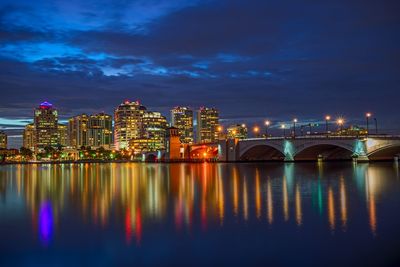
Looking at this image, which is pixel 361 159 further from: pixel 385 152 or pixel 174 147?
pixel 174 147

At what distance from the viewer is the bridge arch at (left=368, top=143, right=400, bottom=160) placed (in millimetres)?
91688

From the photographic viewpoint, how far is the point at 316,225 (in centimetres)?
2350

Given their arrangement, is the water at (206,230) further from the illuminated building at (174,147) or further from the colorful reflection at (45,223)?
the illuminated building at (174,147)

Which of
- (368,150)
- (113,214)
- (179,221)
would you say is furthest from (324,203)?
(368,150)

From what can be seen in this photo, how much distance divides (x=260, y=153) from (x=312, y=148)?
24.6 meters

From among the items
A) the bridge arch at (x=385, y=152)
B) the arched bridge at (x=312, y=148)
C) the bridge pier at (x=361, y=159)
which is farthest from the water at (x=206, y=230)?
the bridge pier at (x=361, y=159)

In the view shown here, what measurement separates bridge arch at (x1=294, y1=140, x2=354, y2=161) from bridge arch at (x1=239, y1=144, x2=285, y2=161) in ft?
23.7

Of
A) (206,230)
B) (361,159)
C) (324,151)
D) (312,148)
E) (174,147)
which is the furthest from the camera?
(174,147)

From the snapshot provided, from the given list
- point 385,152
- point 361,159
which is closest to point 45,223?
point 361,159

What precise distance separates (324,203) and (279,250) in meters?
14.7

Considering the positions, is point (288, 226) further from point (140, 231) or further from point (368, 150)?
point (368, 150)

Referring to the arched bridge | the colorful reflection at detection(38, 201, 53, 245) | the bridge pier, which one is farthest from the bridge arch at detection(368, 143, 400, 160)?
the colorful reflection at detection(38, 201, 53, 245)

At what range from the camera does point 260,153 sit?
429 feet

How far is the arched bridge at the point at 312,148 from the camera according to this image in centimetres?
9479
